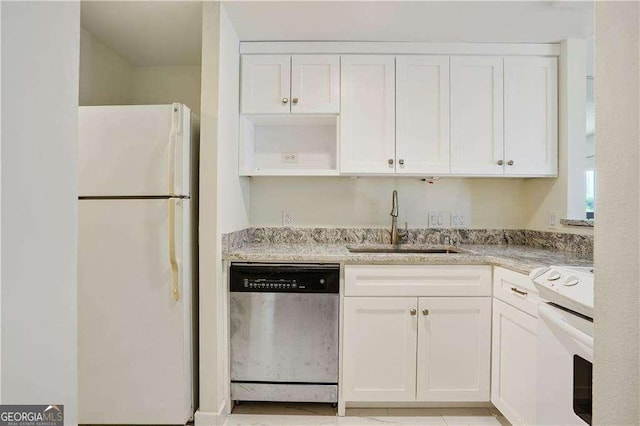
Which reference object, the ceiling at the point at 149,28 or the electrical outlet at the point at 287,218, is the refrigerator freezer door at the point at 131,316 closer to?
the electrical outlet at the point at 287,218

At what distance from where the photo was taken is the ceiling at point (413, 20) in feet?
5.95

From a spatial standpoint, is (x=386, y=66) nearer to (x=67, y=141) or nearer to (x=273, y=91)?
(x=273, y=91)

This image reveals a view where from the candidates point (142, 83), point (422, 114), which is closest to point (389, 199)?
point (422, 114)

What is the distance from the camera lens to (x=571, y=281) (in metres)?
1.21

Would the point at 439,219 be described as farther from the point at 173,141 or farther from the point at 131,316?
the point at 131,316

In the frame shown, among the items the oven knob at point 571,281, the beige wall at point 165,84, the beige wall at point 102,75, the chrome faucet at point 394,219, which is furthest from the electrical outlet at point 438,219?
the beige wall at point 102,75

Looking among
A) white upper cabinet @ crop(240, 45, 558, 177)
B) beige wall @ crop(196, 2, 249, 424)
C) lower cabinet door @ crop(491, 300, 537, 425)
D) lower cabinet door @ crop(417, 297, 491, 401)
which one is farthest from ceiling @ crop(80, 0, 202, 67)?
lower cabinet door @ crop(491, 300, 537, 425)

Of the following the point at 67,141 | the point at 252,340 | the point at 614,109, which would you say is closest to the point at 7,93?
the point at 67,141

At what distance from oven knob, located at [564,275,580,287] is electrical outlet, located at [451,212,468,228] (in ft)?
4.31

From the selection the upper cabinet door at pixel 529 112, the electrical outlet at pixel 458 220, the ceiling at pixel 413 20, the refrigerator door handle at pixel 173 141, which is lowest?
the electrical outlet at pixel 458 220

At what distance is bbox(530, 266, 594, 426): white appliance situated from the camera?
111 centimetres

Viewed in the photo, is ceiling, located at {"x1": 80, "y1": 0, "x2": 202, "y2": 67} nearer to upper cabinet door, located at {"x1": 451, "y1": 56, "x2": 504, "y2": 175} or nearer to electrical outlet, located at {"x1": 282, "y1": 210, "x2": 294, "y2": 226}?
electrical outlet, located at {"x1": 282, "y1": 210, "x2": 294, "y2": 226}

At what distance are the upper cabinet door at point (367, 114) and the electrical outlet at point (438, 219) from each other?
0.59 m

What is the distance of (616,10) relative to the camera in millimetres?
562
